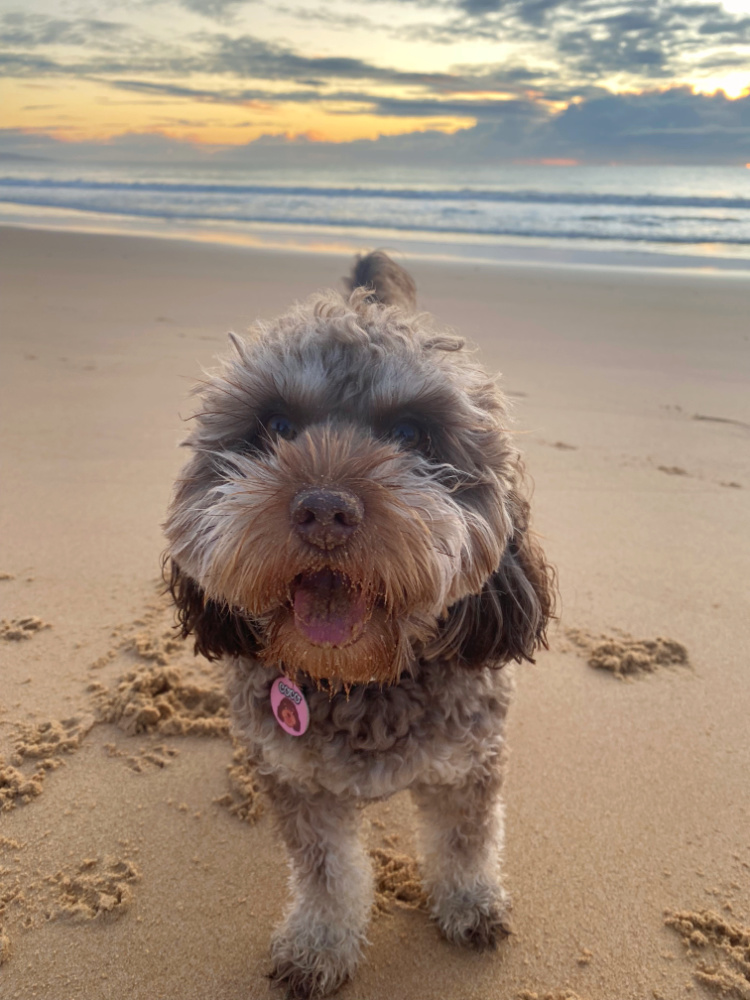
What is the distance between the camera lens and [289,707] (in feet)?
7.60

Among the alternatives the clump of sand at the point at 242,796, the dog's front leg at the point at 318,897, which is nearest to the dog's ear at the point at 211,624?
the dog's front leg at the point at 318,897

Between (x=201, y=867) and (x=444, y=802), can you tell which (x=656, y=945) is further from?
(x=201, y=867)

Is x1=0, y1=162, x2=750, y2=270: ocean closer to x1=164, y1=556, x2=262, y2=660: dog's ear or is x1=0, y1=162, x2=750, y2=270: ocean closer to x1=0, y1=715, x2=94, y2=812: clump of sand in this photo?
x1=0, y1=715, x2=94, y2=812: clump of sand

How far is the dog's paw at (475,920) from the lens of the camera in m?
2.62

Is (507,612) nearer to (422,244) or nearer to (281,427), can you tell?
(281,427)

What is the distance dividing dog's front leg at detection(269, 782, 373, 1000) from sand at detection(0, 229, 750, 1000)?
0.33 feet

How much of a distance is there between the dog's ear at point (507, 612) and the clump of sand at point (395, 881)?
1.03 meters

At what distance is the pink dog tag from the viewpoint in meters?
2.28

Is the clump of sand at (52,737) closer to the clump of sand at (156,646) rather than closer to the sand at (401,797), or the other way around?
the sand at (401,797)

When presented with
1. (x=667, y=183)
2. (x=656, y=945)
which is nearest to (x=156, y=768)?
(x=656, y=945)

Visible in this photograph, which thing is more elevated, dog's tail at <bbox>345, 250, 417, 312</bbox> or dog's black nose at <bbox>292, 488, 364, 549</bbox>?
dog's tail at <bbox>345, 250, 417, 312</bbox>

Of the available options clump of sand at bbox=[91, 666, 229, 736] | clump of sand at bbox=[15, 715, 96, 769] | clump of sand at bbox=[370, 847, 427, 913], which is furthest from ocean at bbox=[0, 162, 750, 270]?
clump of sand at bbox=[370, 847, 427, 913]

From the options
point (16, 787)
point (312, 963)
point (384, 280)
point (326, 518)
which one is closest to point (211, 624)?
point (326, 518)

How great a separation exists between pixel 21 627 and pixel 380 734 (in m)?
2.36
